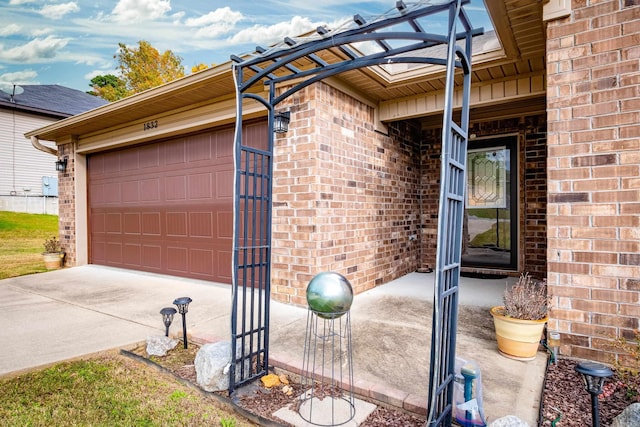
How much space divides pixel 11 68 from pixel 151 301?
29.5m

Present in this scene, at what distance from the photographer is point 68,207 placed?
7766mm

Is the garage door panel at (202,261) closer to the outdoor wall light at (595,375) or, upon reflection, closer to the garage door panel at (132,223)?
the garage door panel at (132,223)

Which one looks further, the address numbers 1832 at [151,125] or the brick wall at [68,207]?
the brick wall at [68,207]

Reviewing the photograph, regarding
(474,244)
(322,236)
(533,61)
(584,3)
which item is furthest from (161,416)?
(474,244)

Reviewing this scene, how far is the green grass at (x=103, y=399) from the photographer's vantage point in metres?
2.16

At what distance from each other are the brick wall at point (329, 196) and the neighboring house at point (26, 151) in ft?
49.4

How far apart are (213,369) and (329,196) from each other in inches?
97.9

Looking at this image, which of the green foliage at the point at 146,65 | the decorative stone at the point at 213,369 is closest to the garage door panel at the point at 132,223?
the decorative stone at the point at 213,369

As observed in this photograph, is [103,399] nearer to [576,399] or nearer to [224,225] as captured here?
[576,399]

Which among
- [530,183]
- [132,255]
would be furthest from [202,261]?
[530,183]

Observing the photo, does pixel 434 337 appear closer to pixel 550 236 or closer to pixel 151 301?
pixel 550 236

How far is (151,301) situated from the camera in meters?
4.78

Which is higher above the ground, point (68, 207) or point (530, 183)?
point (530, 183)

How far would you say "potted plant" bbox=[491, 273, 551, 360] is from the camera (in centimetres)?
269
